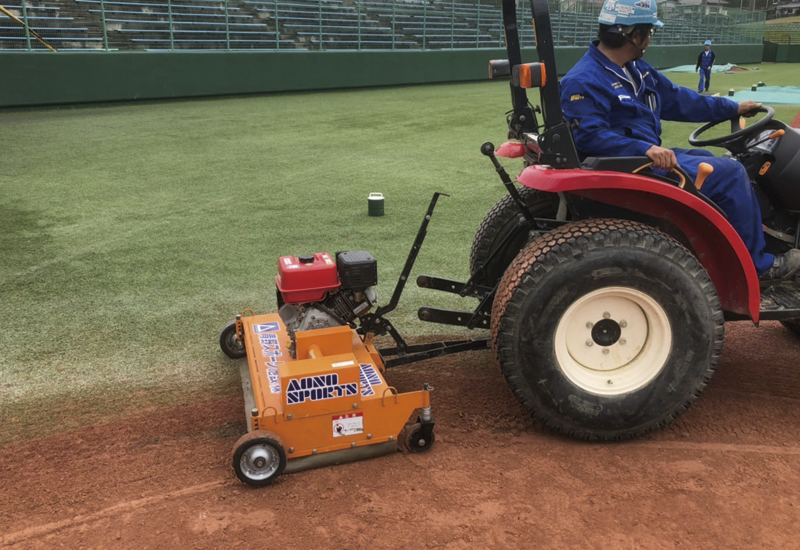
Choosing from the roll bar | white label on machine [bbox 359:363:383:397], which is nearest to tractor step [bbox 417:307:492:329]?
white label on machine [bbox 359:363:383:397]

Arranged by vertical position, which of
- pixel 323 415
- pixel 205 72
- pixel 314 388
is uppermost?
pixel 205 72

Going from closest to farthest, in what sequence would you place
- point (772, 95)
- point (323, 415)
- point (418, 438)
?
point (323, 415) < point (418, 438) < point (772, 95)

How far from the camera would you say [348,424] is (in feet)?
9.14

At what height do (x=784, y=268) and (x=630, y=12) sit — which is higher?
(x=630, y=12)

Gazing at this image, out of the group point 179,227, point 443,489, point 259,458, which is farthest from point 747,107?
point 179,227

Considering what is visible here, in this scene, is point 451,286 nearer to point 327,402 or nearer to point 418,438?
point 418,438

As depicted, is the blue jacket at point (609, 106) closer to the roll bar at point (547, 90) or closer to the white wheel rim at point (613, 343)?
the roll bar at point (547, 90)

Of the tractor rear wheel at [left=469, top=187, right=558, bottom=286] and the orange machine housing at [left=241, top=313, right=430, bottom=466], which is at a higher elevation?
the tractor rear wheel at [left=469, top=187, right=558, bottom=286]

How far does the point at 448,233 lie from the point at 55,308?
2866mm

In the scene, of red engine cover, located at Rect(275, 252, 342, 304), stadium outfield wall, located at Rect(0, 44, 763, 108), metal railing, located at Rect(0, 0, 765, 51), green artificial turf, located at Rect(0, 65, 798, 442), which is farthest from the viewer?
metal railing, located at Rect(0, 0, 765, 51)

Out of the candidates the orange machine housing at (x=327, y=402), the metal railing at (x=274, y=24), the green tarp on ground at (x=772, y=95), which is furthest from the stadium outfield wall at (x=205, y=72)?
the orange machine housing at (x=327, y=402)

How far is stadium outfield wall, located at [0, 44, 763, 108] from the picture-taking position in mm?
13047

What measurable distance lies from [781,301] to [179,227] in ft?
14.6

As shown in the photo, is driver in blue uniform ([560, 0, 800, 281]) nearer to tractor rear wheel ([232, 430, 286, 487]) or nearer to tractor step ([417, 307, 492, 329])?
tractor step ([417, 307, 492, 329])
